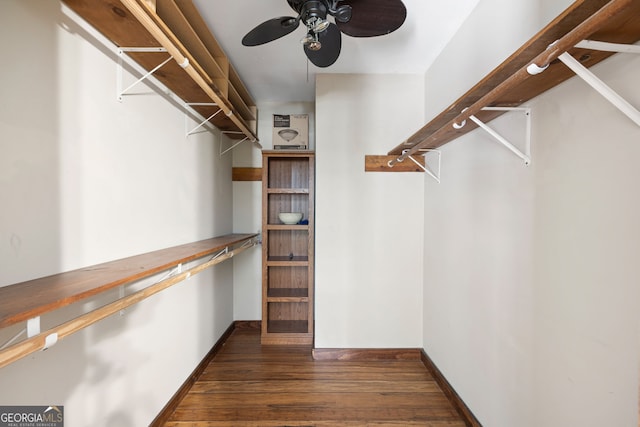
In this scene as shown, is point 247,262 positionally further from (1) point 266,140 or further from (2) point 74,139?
(2) point 74,139

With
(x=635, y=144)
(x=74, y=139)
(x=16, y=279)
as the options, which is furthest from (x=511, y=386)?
(x=74, y=139)

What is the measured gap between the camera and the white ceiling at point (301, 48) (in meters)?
1.67

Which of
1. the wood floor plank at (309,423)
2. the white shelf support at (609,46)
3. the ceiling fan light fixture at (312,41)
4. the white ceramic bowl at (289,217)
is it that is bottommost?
the wood floor plank at (309,423)

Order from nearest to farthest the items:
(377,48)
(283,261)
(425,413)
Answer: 1. (425,413)
2. (377,48)
3. (283,261)

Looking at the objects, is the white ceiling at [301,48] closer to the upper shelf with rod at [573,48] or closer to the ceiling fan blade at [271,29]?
the ceiling fan blade at [271,29]

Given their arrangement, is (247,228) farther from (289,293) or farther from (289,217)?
(289,293)

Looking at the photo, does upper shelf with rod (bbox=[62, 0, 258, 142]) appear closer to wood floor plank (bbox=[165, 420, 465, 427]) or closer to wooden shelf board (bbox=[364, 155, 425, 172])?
wooden shelf board (bbox=[364, 155, 425, 172])

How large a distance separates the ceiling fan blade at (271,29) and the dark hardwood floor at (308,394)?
2154 millimetres

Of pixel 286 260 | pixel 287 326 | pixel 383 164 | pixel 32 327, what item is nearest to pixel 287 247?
pixel 286 260

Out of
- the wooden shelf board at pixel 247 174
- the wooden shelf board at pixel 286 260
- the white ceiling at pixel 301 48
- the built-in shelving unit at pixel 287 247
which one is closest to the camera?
the white ceiling at pixel 301 48

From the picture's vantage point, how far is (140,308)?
4.72 ft

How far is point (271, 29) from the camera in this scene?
133cm

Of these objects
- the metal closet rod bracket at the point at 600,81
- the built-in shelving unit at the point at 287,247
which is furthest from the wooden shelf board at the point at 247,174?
the metal closet rod bracket at the point at 600,81

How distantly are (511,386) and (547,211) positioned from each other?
2.75ft
